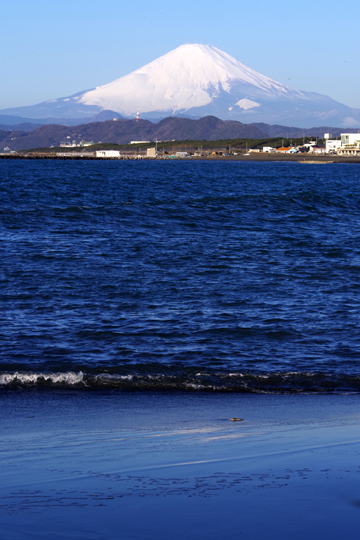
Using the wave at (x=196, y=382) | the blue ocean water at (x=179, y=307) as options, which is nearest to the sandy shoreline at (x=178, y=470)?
the wave at (x=196, y=382)

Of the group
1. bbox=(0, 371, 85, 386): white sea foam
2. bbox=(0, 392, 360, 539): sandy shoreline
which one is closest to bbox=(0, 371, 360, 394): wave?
bbox=(0, 371, 85, 386): white sea foam

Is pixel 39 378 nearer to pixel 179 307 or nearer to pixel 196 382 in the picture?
pixel 196 382

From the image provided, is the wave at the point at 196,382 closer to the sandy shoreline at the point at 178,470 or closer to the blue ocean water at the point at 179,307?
the blue ocean water at the point at 179,307

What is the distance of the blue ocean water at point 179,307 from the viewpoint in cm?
977

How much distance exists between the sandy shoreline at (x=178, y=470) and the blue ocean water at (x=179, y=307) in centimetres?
156

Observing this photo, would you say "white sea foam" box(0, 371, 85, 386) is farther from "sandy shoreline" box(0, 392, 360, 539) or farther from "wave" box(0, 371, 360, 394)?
"sandy shoreline" box(0, 392, 360, 539)

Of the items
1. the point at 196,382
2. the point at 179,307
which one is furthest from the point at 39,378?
the point at 179,307

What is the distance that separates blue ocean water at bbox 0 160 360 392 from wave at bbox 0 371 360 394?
3 cm

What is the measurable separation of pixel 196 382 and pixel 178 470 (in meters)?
4.02

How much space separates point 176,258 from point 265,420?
574 inches

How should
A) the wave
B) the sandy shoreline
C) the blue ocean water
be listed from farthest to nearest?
1. the blue ocean water
2. the wave
3. the sandy shoreline

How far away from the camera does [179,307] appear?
14359 mm

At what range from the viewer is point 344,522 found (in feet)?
13.9

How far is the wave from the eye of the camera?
9.13 meters
